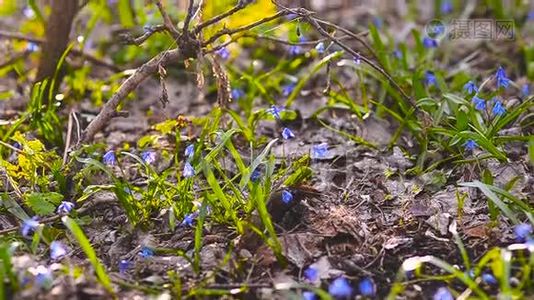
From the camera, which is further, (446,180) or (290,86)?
(290,86)

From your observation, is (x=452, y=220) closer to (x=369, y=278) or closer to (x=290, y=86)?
(x=369, y=278)

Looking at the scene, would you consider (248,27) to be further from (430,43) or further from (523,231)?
(430,43)

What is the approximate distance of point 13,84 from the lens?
443cm

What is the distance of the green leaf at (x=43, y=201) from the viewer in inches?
111

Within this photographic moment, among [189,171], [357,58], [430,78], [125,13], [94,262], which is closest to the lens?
[94,262]

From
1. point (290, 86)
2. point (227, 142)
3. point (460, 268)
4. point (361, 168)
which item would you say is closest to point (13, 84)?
point (290, 86)

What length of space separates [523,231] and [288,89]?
5.56ft

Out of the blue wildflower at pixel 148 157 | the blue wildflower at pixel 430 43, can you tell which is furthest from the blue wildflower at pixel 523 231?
the blue wildflower at pixel 430 43

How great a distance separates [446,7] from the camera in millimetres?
5059

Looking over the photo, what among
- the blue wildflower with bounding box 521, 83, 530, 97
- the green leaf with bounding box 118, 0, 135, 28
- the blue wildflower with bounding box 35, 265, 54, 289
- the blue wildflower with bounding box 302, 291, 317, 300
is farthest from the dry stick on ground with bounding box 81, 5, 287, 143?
the blue wildflower with bounding box 521, 83, 530, 97

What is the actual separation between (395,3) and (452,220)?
305cm

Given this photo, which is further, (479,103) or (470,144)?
(479,103)

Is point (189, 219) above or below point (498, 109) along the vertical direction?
below

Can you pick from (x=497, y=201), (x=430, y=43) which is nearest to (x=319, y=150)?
(x=497, y=201)
